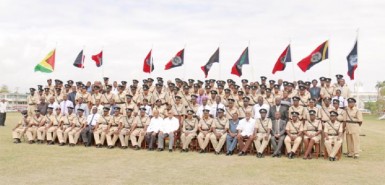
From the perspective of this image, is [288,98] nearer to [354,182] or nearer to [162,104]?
[162,104]

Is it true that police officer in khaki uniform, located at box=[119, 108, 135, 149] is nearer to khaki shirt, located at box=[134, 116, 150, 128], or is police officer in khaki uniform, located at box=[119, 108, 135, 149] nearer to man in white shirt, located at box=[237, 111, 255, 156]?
khaki shirt, located at box=[134, 116, 150, 128]

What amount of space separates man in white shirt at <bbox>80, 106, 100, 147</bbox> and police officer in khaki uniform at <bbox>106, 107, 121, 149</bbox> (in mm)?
598

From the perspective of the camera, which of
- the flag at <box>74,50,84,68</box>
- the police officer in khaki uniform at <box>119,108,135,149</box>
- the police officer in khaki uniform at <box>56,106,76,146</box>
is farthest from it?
the flag at <box>74,50,84,68</box>

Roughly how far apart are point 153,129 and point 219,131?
2.03 metres

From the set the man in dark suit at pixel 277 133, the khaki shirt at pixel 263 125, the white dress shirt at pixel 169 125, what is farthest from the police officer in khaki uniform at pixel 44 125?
the man in dark suit at pixel 277 133

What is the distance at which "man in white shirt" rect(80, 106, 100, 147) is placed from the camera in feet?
43.8

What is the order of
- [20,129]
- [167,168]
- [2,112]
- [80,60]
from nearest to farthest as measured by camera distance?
1. [167,168]
2. [20,129]
3. [80,60]
4. [2,112]

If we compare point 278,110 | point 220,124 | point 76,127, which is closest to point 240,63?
point 278,110

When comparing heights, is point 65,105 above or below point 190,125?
above

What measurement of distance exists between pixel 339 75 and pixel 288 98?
206 centimetres

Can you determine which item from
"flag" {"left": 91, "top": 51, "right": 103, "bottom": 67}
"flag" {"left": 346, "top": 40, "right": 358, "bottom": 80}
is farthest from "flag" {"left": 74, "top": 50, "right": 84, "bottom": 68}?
"flag" {"left": 346, "top": 40, "right": 358, "bottom": 80}

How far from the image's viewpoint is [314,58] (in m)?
14.9

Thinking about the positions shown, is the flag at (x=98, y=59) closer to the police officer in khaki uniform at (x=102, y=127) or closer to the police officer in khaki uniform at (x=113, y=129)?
the police officer in khaki uniform at (x=102, y=127)

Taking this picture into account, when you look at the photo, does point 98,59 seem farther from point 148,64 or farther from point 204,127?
point 204,127
